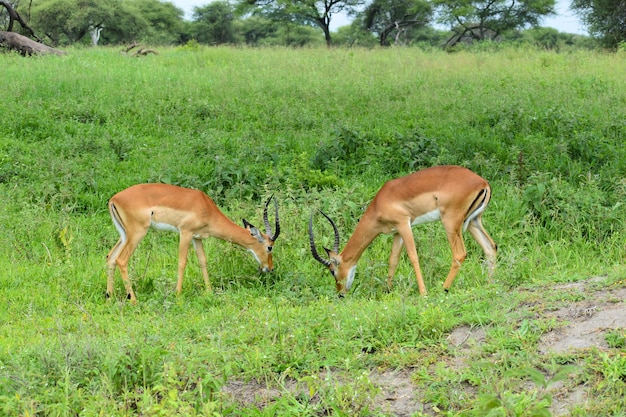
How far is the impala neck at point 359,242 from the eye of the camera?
6129 millimetres

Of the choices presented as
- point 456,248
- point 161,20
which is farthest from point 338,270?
point 161,20

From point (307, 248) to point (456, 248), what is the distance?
141 centimetres

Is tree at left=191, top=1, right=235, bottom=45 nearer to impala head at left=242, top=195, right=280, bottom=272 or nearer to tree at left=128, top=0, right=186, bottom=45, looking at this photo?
tree at left=128, top=0, right=186, bottom=45

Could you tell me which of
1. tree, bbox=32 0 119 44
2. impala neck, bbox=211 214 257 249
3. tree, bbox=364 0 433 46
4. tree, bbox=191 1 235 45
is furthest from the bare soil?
tree, bbox=191 1 235 45

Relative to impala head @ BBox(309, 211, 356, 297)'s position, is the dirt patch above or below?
above

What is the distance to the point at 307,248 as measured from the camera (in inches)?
261

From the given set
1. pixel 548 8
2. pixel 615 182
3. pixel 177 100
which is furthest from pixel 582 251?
pixel 548 8

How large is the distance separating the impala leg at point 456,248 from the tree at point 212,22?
3402 centimetres

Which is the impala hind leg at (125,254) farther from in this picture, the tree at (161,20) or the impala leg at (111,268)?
the tree at (161,20)

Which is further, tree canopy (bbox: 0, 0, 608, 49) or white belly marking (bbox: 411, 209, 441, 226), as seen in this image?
tree canopy (bbox: 0, 0, 608, 49)

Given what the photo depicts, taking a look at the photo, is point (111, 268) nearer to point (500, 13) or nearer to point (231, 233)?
point (231, 233)

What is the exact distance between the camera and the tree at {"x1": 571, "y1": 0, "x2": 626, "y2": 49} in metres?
22.9

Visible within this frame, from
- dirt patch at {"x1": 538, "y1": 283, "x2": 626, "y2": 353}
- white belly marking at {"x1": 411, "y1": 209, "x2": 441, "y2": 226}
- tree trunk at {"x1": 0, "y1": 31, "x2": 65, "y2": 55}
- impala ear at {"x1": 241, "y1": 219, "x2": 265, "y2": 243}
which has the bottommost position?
impala ear at {"x1": 241, "y1": 219, "x2": 265, "y2": 243}

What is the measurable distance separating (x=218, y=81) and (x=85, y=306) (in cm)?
765
